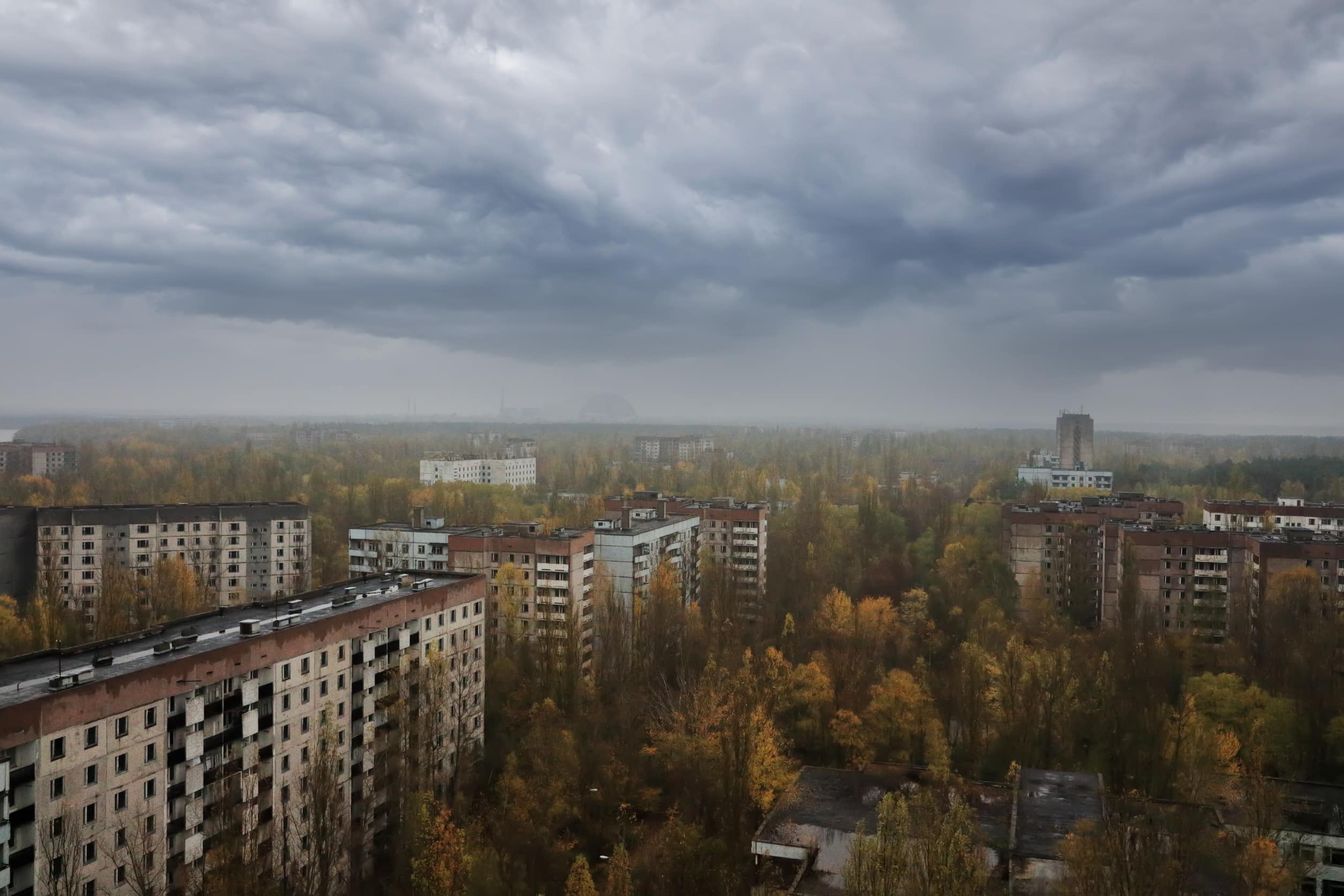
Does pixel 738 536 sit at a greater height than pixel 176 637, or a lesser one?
lesser

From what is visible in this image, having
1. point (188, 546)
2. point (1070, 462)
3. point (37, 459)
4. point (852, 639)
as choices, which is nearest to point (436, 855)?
point (852, 639)

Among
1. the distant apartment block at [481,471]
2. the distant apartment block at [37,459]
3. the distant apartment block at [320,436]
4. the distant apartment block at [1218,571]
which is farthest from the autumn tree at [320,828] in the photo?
the distant apartment block at [320,436]

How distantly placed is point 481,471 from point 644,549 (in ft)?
170

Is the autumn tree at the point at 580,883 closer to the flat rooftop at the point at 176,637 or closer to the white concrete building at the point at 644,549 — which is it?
the flat rooftop at the point at 176,637

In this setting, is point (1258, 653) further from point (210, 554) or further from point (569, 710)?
point (210, 554)

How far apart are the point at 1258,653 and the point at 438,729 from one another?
23207 mm

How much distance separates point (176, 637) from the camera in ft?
52.3

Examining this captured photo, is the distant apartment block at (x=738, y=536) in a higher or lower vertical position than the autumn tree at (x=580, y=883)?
higher

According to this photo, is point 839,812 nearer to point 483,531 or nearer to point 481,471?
point 483,531

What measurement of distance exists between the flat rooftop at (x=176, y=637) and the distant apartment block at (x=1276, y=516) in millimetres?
37113

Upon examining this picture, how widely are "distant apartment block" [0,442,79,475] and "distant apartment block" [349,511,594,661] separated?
54.5 m

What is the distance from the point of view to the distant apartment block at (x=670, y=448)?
396ft

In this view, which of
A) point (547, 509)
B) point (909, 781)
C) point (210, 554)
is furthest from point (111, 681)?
point (547, 509)

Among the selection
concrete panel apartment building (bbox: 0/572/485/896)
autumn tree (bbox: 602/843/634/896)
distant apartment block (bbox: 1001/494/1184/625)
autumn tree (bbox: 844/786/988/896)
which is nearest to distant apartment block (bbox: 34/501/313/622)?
concrete panel apartment building (bbox: 0/572/485/896)
